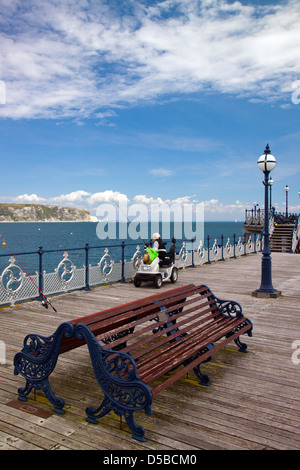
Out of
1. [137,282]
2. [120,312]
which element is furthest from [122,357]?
→ [137,282]

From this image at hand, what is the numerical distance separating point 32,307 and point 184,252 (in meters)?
8.99

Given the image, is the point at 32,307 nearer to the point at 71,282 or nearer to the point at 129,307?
the point at 71,282

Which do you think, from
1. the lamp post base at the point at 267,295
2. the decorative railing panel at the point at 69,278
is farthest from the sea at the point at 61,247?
the lamp post base at the point at 267,295

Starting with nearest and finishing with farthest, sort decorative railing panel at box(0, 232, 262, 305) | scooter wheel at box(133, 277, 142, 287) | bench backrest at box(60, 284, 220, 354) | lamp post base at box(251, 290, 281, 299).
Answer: bench backrest at box(60, 284, 220, 354) → decorative railing panel at box(0, 232, 262, 305) → lamp post base at box(251, 290, 281, 299) → scooter wheel at box(133, 277, 142, 287)

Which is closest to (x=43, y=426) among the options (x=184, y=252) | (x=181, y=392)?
(x=181, y=392)

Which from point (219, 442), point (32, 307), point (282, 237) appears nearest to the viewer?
point (219, 442)

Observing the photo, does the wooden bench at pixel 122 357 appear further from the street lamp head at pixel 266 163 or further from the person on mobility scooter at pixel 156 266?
the street lamp head at pixel 266 163

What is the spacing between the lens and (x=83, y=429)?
3322mm

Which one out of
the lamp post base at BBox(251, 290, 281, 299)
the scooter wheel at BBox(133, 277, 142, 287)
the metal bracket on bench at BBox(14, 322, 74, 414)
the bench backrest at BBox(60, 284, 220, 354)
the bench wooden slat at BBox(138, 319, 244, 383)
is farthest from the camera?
the scooter wheel at BBox(133, 277, 142, 287)

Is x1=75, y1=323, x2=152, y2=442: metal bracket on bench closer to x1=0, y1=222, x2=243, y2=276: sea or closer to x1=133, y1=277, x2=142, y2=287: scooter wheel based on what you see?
x1=0, y1=222, x2=243, y2=276: sea

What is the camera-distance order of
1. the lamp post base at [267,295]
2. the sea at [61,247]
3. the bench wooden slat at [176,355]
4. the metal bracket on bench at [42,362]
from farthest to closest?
the sea at [61,247]
the lamp post base at [267,295]
the metal bracket on bench at [42,362]
the bench wooden slat at [176,355]

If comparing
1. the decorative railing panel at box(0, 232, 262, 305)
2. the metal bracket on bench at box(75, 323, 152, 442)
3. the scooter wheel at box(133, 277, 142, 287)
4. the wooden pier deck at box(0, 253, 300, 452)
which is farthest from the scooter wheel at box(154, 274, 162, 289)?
the metal bracket on bench at box(75, 323, 152, 442)

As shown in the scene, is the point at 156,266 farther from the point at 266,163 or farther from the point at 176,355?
the point at 176,355
